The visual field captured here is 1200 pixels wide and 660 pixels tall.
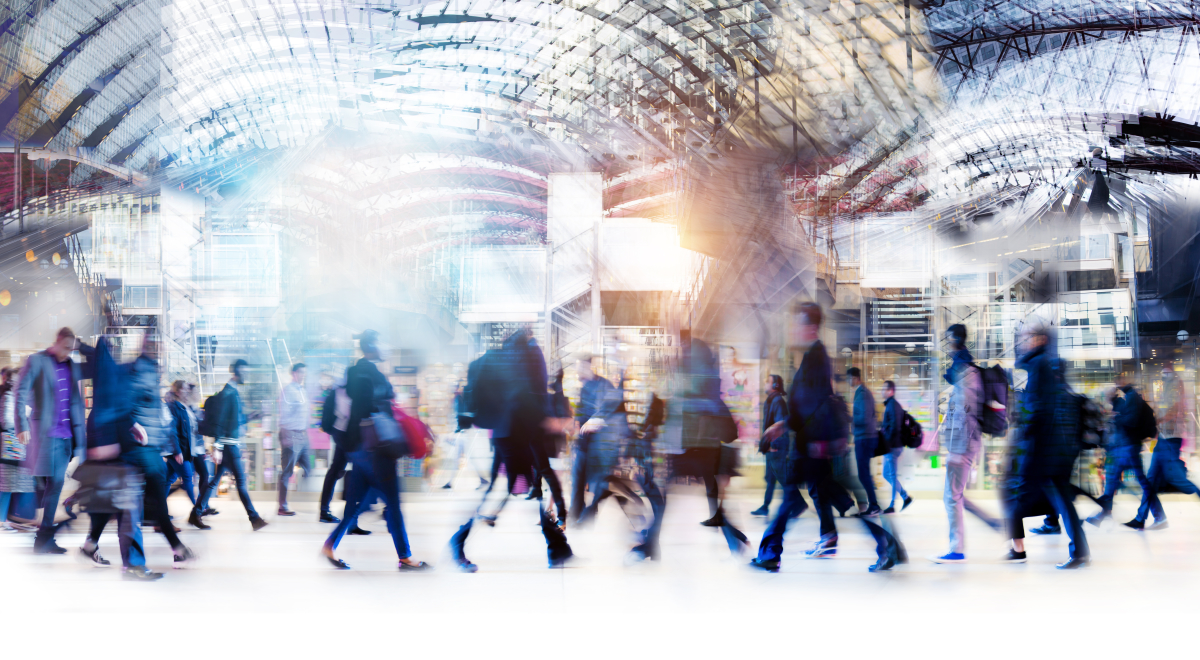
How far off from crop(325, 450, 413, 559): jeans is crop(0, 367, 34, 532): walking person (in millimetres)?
3446

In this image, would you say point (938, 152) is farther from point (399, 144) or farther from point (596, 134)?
point (399, 144)

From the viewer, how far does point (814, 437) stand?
5.32 m

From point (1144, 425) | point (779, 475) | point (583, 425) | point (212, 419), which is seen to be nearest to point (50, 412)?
point (212, 419)

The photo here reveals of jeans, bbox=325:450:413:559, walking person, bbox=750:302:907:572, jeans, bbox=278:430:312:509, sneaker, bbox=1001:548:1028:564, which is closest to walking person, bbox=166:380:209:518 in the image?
jeans, bbox=278:430:312:509

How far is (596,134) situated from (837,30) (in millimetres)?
8071

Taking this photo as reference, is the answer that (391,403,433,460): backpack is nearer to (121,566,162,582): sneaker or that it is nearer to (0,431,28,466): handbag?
(121,566,162,582): sneaker

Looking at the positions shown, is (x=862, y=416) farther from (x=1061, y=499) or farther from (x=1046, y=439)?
(x=1061, y=499)

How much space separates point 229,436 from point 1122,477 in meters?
7.80

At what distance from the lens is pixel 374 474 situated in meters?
5.52

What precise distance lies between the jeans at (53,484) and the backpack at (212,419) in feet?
4.77

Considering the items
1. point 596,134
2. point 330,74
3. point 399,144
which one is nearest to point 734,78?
point 596,134

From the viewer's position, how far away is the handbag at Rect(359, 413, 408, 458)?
5.48 meters

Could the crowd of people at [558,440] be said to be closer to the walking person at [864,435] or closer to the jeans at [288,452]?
the walking person at [864,435]

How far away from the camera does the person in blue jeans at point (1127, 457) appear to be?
25.5 ft
